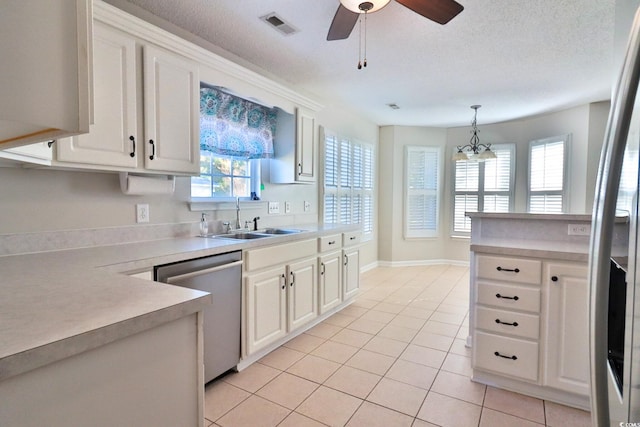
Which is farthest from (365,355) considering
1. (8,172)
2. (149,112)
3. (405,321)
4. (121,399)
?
(8,172)

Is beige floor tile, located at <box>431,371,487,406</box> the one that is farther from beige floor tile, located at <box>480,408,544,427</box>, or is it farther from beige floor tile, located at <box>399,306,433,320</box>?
beige floor tile, located at <box>399,306,433,320</box>

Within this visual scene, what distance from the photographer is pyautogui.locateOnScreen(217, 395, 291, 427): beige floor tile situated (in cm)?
177

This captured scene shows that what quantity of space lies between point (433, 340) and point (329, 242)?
127 cm

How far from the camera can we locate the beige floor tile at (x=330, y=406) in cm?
181

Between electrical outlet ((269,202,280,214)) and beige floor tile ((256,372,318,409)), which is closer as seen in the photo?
beige floor tile ((256,372,318,409))

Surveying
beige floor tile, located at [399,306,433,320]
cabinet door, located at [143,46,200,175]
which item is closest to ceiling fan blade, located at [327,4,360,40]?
cabinet door, located at [143,46,200,175]

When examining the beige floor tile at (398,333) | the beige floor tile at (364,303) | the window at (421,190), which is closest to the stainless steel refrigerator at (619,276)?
the beige floor tile at (398,333)

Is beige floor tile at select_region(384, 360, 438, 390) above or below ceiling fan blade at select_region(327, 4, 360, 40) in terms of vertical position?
below

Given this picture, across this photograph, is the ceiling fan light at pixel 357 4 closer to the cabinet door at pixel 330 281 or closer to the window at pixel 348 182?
the cabinet door at pixel 330 281

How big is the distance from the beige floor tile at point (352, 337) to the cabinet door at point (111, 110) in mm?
2091

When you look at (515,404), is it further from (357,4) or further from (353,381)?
(357,4)

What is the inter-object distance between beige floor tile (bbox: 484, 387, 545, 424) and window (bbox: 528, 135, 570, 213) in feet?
12.6

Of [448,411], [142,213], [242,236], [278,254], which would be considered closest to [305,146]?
[242,236]

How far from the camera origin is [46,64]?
2.08 ft
